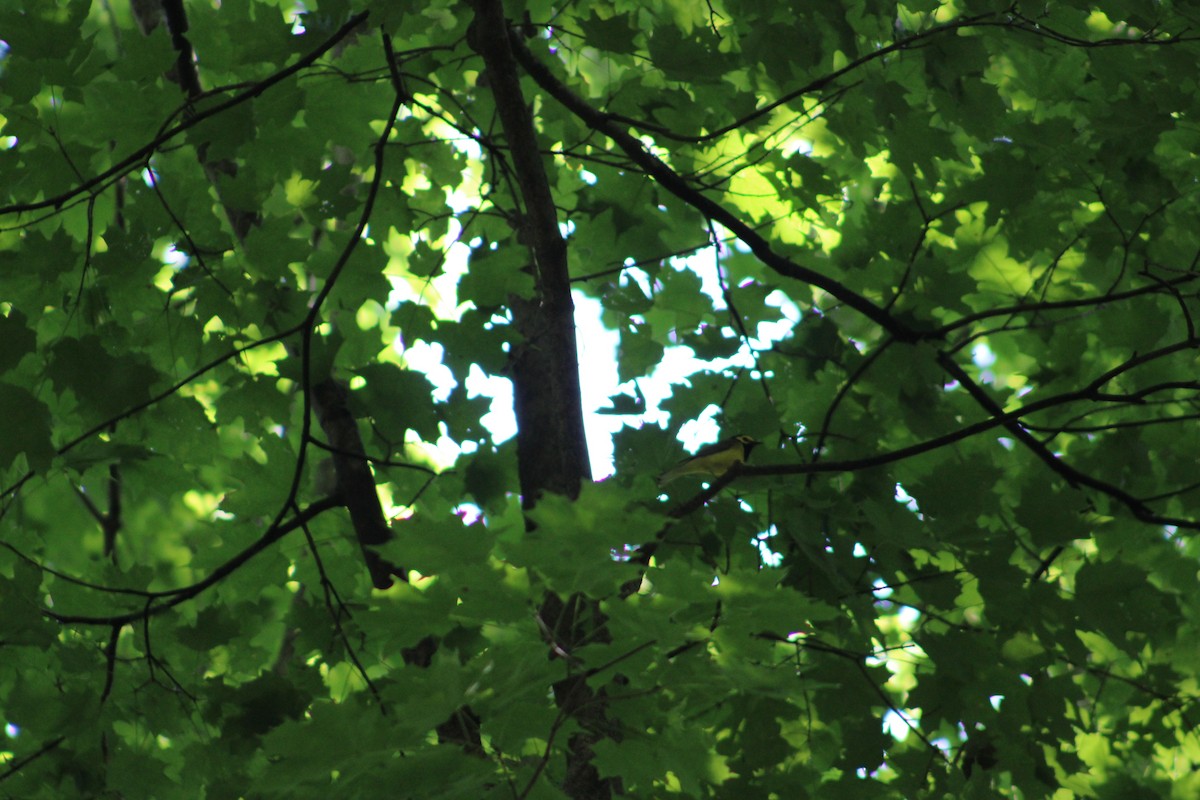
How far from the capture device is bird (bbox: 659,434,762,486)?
9.80 feet

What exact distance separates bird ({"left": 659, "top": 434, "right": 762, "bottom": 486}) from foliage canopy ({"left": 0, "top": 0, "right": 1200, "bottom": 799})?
56mm

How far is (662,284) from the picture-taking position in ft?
14.4

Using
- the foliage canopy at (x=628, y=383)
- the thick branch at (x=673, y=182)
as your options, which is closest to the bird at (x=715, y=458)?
the foliage canopy at (x=628, y=383)

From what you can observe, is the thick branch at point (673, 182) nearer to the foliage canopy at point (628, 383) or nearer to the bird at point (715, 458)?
the foliage canopy at point (628, 383)

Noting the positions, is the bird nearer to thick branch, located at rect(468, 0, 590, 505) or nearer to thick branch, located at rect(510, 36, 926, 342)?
thick branch, located at rect(468, 0, 590, 505)

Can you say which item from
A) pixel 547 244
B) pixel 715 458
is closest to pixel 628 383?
pixel 715 458

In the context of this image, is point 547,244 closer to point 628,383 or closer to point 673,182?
point 673,182

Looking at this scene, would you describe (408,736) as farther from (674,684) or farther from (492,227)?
(492,227)

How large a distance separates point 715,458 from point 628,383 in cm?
50

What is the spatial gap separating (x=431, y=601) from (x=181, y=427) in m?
1.99

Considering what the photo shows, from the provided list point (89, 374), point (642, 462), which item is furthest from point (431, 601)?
point (89, 374)

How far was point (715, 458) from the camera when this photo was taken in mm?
3309

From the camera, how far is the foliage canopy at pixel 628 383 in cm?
276

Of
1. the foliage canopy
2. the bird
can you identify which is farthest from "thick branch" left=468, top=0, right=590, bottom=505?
the bird
